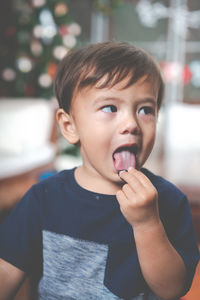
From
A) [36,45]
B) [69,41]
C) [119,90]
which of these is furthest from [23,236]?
[69,41]

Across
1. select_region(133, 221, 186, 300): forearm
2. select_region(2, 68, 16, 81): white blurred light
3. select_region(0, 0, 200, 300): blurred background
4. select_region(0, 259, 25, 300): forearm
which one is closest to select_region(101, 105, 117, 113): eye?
select_region(133, 221, 186, 300): forearm

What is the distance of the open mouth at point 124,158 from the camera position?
607 mm

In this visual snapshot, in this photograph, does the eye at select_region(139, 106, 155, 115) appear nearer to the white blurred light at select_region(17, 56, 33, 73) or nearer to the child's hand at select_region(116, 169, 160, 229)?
the child's hand at select_region(116, 169, 160, 229)

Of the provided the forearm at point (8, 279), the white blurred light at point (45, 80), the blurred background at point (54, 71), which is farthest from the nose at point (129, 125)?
the white blurred light at point (45, 80)

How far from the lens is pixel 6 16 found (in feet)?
13.8

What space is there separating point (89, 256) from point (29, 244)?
0.46ft

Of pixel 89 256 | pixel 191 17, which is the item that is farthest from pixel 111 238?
pixel 191 17

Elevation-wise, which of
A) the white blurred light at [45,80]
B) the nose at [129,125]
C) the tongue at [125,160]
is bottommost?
the white blurred light at [45,80]

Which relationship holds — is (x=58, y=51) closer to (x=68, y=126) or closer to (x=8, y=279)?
(x=68, y=126)

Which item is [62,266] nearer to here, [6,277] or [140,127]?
[6,277]

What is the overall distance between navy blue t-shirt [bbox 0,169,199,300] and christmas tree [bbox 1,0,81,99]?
3222mm

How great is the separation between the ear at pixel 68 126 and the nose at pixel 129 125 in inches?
5.6

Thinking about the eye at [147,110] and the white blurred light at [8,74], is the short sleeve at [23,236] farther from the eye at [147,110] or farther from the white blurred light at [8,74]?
the white blurred light at [8,74]

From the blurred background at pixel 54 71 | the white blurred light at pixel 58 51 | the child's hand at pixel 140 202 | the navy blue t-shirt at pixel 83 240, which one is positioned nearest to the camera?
the child's hand at pixel 140 202
